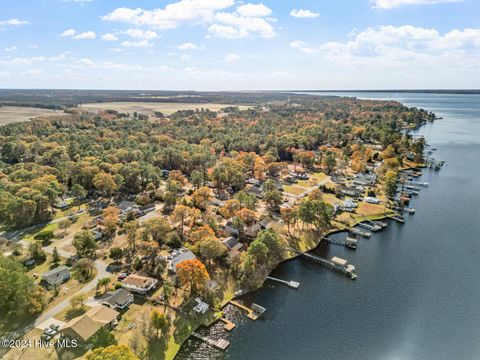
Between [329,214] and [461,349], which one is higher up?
[329,214]

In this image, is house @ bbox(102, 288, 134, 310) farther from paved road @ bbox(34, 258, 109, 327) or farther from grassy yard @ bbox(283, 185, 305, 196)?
grassy yard @ bbox(283, 185, 305, 196)

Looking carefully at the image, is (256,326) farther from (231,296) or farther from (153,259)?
(153,259)

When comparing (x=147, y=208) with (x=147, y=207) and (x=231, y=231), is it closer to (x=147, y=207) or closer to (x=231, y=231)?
(x=147, y=207)

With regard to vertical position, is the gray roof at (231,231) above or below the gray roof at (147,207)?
below

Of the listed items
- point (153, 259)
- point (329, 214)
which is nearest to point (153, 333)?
point (153, 259)

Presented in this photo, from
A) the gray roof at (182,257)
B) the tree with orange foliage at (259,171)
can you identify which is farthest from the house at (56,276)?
the tree with orange foliage at (259,171)

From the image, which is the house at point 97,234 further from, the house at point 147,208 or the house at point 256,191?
the house at point 256,191
